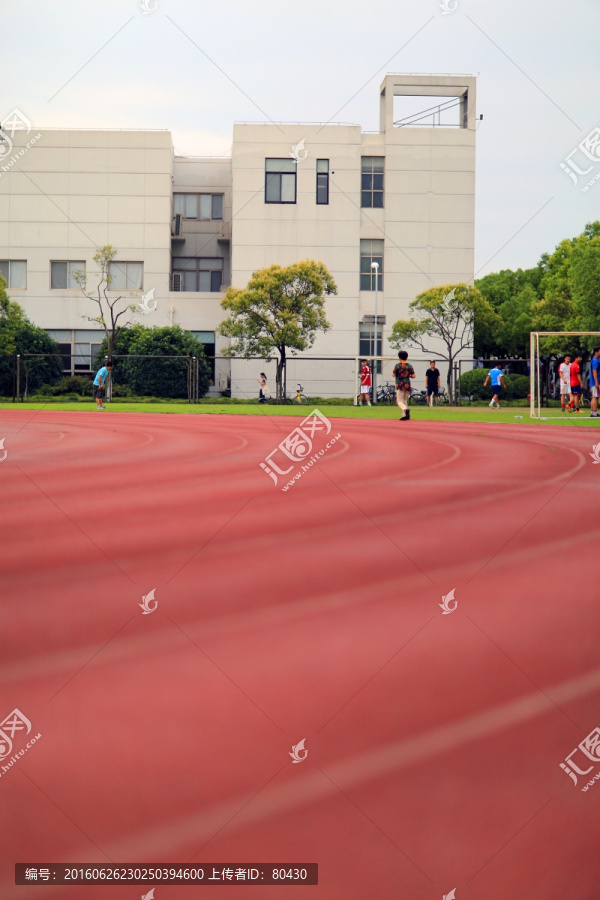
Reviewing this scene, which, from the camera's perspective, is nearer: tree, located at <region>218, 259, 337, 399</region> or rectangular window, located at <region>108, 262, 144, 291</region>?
tree, located at <region>218, 259, 337, 399</region>

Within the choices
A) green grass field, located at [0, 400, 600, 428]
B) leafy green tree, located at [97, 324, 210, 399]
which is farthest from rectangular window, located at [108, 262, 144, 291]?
green grass field, located at [0, 400, 600, 428]

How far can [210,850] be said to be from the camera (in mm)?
2371

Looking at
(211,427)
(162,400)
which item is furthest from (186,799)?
(162,400)

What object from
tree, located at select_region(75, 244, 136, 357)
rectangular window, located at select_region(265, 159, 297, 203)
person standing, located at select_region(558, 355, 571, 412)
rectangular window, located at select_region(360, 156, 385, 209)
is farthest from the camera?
rectangular window, located at select_region(360, 156, 385, 209)

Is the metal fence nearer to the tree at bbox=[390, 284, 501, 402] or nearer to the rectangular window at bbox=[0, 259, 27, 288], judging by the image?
the tree at bbox=[390, 284, 501, 402]

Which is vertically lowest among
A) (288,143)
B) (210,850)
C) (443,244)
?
(210,850)

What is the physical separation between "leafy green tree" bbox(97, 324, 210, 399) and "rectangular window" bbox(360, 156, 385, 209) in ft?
46.2

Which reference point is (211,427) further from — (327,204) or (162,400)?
(327,204)

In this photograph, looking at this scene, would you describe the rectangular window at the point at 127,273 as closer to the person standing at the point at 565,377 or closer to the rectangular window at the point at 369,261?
the rectangular window at the point at 369,261

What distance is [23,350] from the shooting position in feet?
165

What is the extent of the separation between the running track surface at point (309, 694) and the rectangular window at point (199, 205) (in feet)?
173

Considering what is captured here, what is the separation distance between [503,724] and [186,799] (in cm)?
115

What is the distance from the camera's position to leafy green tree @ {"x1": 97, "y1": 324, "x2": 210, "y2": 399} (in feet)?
139

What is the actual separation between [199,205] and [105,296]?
370 inches
